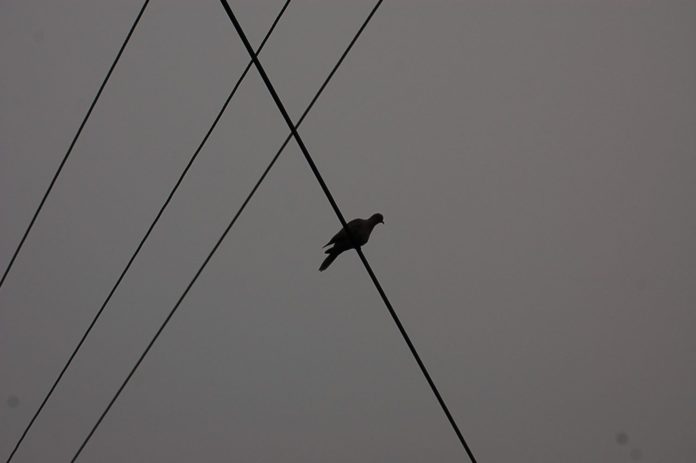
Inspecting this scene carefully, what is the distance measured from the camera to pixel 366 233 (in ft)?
23.4

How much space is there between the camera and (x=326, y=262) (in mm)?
6984

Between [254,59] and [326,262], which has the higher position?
[326,262]

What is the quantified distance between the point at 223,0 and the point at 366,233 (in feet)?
13.2

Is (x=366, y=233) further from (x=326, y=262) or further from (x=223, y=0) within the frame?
(x=223, y=0)

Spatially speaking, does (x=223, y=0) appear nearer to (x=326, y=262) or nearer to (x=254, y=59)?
(x=254, y=59)

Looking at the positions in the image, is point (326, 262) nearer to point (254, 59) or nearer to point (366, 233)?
point (366, 233)

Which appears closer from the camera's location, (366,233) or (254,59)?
(254,59)

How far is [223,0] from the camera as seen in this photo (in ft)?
10.6

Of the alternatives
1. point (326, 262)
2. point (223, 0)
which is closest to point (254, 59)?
point (223, 0)

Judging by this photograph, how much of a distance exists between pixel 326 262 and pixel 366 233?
A: 1.30 ft

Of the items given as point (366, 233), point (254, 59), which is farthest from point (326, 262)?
point (254, 59)

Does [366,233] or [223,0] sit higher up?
[366,233]

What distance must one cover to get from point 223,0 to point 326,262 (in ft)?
12.8

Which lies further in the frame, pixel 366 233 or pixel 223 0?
pixel 366 233
